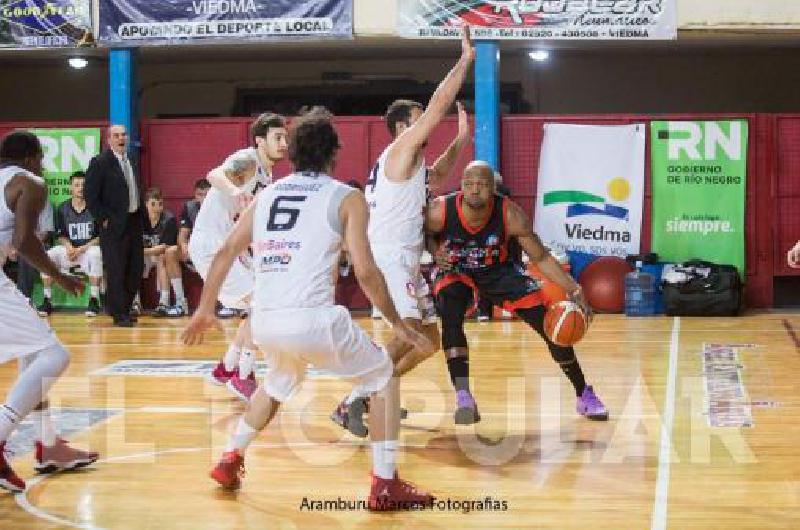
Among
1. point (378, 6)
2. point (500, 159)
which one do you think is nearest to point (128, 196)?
point (378, 6)

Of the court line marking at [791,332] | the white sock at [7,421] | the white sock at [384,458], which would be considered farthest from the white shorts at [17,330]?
the court line marking at [791,332]

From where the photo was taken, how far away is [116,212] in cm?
1407

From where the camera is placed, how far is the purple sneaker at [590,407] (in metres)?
7.66

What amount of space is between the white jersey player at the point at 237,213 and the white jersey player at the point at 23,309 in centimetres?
227

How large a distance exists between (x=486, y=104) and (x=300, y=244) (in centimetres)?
1079

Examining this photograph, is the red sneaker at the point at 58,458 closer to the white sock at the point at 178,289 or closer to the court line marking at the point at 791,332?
the court line marking at the point at 791,332

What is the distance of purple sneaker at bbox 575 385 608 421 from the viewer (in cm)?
766

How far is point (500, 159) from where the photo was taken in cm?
1627

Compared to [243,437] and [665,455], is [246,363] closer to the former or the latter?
[243,437]

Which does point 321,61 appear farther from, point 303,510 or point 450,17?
point 303,510

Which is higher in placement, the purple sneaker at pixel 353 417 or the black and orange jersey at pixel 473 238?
the black and orange jersey at pixel 473 238

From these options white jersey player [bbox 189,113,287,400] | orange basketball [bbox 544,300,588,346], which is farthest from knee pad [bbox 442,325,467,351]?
white jersey player [bbox 189,113,287,400]

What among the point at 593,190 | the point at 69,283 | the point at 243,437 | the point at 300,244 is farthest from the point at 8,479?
the point at 593,190

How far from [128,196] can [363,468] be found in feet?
27.7
